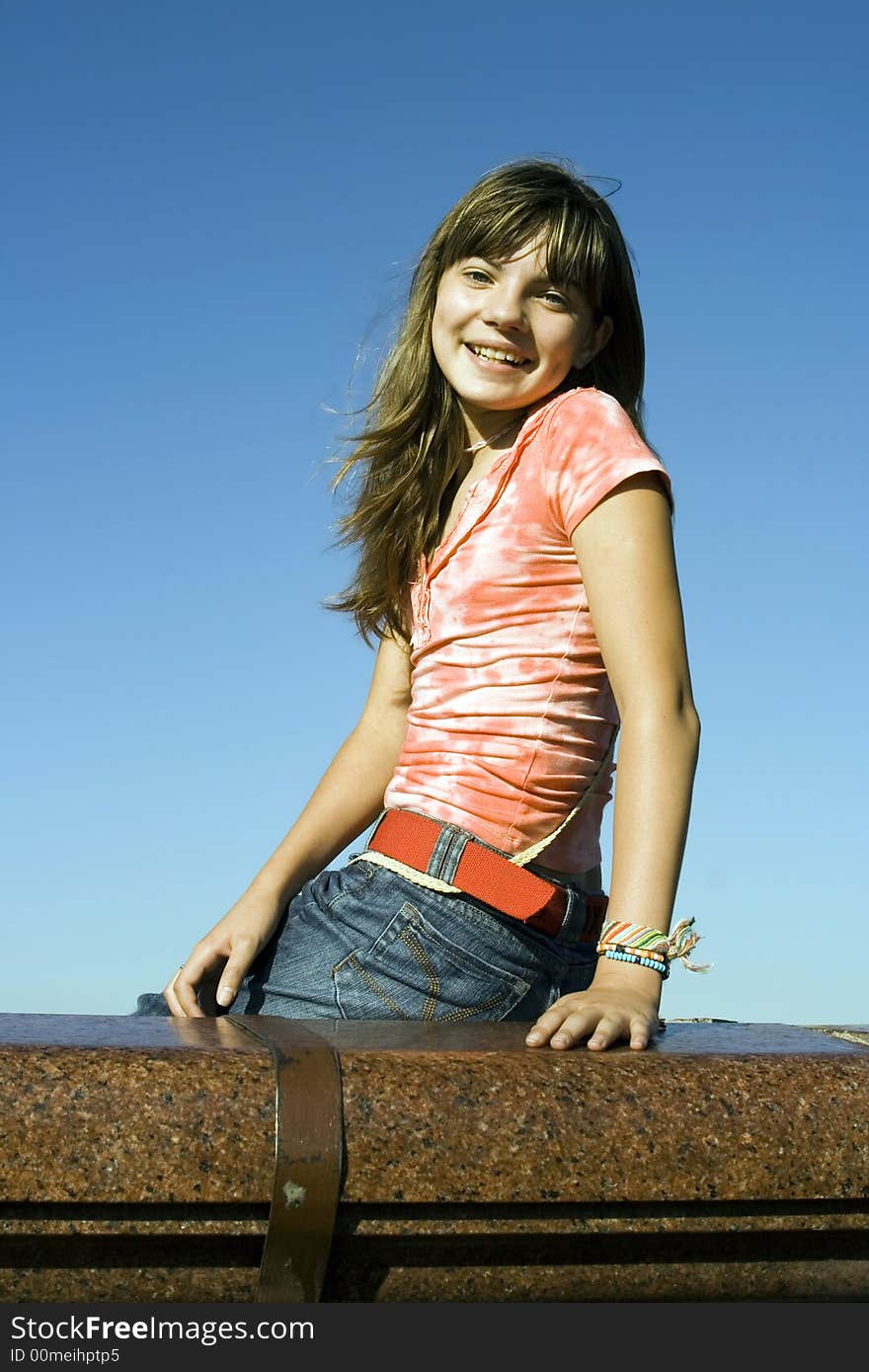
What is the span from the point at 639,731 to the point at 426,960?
0.60 meters

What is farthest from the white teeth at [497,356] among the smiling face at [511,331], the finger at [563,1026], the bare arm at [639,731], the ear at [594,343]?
the finger at [563,1026]

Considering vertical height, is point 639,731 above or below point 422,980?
above

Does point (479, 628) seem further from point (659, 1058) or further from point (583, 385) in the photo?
point (659, 1058)

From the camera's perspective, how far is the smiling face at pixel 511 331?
316 centimetres

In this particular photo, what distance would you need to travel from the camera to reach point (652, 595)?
106 inches

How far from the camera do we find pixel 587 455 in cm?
284

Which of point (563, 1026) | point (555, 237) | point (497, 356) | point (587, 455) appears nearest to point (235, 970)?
point (563, 1026)

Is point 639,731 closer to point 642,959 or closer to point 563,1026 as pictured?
point 642,959

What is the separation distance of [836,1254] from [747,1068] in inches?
13.6

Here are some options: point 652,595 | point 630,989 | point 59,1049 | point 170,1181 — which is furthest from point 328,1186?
point 652,595

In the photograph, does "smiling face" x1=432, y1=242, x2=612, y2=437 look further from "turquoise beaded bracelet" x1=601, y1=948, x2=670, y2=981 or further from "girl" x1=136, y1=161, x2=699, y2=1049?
"turquoise beaded bracelet" x1=601, y1=948, x2=670, y2=981

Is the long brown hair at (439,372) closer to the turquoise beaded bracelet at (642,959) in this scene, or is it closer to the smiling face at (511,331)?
the smiling face at (511,331)

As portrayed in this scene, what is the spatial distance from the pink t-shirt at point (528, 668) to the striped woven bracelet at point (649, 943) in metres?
0.38

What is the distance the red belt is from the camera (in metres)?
2.72
